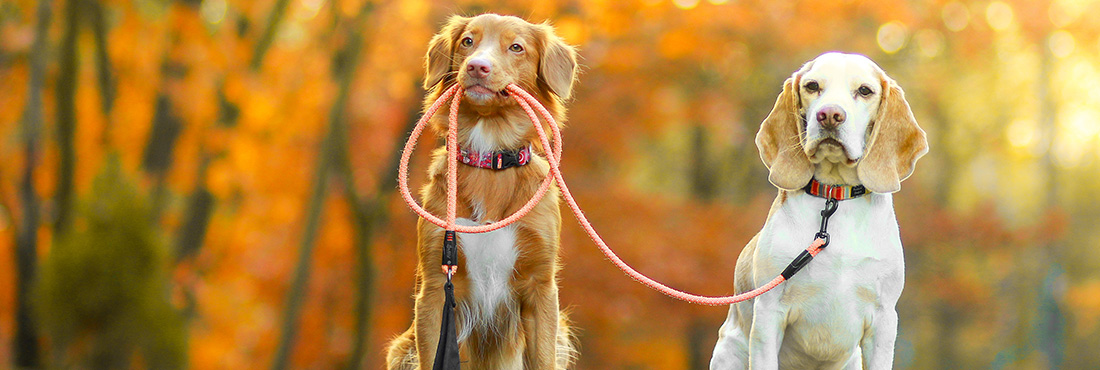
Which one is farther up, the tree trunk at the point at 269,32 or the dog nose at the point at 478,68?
the tree trunk at the point at 269,32

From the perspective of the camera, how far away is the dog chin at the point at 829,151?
10.8ft

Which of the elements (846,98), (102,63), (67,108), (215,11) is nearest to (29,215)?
(67,108)

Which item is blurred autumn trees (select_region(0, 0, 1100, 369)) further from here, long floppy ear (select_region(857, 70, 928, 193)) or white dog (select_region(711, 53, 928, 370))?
long floppy ear (select_region(857, 70, 928, 193))

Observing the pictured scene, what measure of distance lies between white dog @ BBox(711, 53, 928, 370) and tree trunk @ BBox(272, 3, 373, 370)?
28.3ft

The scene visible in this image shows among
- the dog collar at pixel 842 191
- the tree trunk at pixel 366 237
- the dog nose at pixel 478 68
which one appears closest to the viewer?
the dog collar at pixel 842 191

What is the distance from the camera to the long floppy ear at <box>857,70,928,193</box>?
332 centimetres

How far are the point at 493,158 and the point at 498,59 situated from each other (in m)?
0.44

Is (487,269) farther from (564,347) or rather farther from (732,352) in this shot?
(732,352)

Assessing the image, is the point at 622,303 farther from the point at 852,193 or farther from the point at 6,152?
the point at 6,152

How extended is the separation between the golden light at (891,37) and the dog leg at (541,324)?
44.2 ft

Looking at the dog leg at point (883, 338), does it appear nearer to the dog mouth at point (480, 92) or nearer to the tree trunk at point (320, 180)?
the dog mouth at point (480, 92)

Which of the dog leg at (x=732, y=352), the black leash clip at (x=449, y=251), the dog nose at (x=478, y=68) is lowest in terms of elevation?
the dog leg at (x=732, y=352)

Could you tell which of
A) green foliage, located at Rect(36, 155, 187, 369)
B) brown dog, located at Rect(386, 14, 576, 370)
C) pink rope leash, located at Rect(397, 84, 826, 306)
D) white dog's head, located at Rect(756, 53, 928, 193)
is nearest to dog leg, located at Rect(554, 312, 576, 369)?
brown dog, located at Rect(386, 14, 576, 370)

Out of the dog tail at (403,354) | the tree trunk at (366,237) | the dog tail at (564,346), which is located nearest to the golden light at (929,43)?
the tree trunk at (366,237)
